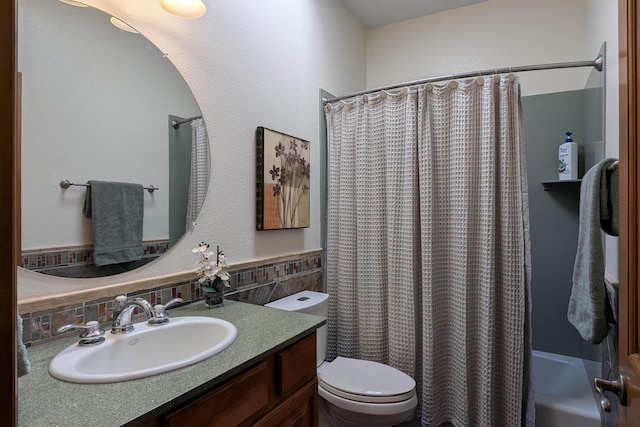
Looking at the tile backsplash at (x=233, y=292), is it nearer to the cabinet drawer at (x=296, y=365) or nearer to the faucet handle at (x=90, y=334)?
the faucet handle at (x=90, y=334)

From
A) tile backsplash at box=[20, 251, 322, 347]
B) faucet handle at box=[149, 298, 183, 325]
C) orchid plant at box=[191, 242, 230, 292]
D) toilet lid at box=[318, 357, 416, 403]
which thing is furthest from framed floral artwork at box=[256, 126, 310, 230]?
toilet lid at box=[318, 357, 416, 403]

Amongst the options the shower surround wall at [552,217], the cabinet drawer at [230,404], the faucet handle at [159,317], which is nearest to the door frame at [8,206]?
the cabinet drawer at [230,404]

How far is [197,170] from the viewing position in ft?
4.78

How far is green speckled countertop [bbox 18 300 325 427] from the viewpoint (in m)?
0.66

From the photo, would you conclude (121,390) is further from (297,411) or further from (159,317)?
(297,411)

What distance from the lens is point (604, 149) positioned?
5.36 ft

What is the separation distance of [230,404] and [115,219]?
29.4 inches

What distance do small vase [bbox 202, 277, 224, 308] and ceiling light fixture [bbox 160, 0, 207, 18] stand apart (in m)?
1.10

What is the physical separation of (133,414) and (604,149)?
213 centimetres

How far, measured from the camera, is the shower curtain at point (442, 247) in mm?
1694

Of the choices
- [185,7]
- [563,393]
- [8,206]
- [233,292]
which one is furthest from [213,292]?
[563,393]

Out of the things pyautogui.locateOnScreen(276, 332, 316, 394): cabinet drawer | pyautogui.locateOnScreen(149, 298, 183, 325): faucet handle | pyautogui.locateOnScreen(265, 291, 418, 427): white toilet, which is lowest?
pyautogui.locateOnScreen(265, 291, 418, 427): white toilet

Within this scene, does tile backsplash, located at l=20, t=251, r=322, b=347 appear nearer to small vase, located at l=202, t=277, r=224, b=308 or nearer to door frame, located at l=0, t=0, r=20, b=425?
small vase, located at l=202, t=277, r=224, b=308

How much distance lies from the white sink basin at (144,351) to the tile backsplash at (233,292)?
11 centimetres
